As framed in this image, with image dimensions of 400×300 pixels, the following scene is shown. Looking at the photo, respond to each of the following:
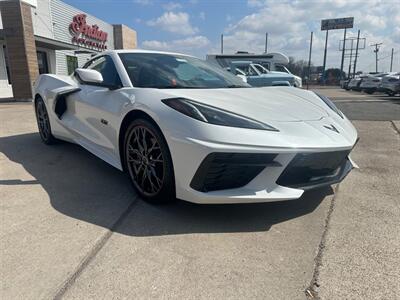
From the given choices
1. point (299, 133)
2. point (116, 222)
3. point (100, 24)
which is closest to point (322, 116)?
point (299, 133)

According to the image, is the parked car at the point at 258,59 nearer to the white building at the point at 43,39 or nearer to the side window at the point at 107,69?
the white building at the point at 43,39

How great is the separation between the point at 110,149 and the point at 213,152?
138cm

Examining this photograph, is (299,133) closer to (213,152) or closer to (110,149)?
(213,152)

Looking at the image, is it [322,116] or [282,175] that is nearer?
[282,175]

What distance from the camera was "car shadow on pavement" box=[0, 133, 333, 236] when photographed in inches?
93.8

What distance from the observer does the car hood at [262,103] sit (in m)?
2.44

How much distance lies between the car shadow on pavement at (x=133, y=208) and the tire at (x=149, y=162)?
0.14 meters

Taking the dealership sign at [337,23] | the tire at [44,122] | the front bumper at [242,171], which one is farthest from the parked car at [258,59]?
the dealership sign at [337,23]

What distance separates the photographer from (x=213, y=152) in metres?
2.15

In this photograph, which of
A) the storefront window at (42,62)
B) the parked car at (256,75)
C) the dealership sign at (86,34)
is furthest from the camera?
the dealership sign at (86,34)

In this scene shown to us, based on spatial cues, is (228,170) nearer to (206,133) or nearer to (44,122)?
(206,133)

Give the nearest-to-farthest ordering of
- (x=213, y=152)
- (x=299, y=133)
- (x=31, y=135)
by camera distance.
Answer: (x=213, y=152) → (x=299, y=133) → (x=31, y=135)

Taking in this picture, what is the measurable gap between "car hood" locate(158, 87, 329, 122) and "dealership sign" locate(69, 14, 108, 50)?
743 inches

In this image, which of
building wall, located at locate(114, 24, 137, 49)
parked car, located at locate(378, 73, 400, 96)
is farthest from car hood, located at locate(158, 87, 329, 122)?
building wall, located at locate(114, 24, 137, 49)
